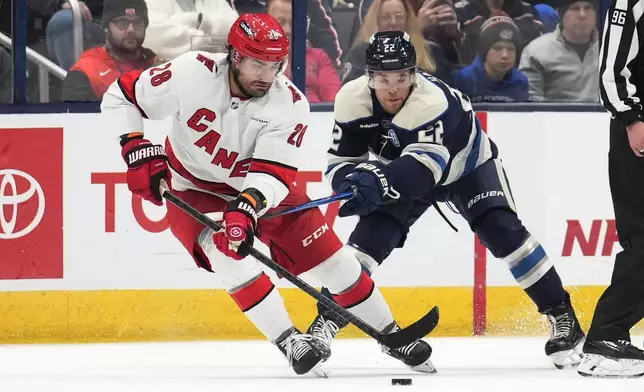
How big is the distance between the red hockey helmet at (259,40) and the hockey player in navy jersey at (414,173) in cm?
35

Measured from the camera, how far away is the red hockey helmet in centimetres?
369

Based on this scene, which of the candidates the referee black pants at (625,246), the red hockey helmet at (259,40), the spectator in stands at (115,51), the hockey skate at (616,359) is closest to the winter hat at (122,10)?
the spectator in stands at (115,51)

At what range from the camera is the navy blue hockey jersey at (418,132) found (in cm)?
397

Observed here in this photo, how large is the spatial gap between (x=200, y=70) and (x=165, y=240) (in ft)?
4.02

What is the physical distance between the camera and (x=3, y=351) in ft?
15.6

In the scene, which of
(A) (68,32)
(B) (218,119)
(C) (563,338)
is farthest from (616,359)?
(A) (68,32)

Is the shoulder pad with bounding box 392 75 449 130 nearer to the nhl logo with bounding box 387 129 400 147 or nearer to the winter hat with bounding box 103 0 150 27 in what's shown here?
the nhl logo with bounding box 387 129 400 147

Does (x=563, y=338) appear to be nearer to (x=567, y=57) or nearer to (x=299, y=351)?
(x=299, y=351)

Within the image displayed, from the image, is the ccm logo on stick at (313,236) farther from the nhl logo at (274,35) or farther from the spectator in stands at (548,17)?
the spectator in stands at (548,17)

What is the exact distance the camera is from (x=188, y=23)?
500 centimetres

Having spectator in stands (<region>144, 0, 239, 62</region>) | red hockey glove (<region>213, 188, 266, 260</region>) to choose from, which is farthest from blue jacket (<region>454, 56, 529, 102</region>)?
red hockey glove (<region>213, 188, 266, 260</region>)

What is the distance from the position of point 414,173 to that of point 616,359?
82cm

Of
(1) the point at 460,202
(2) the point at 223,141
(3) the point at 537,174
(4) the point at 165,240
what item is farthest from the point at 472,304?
(2) the point at 223,141

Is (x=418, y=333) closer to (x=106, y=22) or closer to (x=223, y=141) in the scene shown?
(x=223, y=141)
